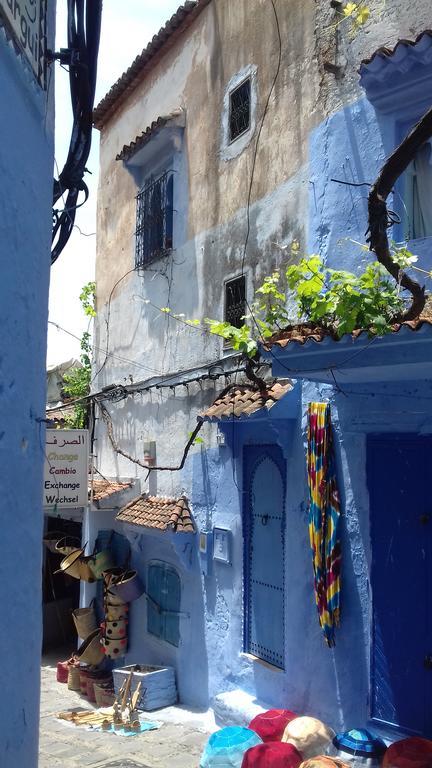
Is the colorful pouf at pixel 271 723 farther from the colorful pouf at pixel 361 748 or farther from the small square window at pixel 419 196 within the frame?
the small square window at pixel 419 196

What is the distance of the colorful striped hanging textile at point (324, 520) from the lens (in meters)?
7.17

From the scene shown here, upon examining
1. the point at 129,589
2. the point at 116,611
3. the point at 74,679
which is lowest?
the point at 74,679

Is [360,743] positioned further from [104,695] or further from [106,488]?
[106,488]

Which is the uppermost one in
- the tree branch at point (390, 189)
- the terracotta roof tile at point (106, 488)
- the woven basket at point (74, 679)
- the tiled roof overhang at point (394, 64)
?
the tiled roof overhang at point (394, 64)

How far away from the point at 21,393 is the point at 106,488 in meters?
8.35

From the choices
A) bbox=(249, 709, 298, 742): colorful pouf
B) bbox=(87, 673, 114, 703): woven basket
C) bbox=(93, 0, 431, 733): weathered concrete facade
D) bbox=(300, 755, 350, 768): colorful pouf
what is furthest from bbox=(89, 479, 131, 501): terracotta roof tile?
bbox=(300, 755, 350, 768): colorful pouf

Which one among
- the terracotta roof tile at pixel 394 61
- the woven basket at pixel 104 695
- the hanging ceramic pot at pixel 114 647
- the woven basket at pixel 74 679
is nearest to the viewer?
the terracotta roof tile at pixel 394 61

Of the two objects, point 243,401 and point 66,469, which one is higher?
point 243,401

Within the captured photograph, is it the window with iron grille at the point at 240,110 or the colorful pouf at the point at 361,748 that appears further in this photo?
the window with iron grille at the point at 240,110

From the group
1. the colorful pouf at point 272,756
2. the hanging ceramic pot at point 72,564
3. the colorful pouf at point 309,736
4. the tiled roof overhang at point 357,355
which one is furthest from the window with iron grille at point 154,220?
the colorful pouf at point 272,756

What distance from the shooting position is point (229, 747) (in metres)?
6.99

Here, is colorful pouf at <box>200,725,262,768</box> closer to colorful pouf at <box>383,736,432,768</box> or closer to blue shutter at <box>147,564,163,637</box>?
colorful pouf at <box>383,736,432,768</box>

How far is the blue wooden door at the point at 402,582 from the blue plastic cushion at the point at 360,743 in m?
0.32

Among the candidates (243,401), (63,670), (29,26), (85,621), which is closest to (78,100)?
(29,26)
